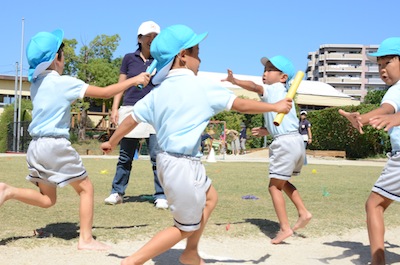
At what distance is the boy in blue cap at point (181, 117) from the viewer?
11.2 feet

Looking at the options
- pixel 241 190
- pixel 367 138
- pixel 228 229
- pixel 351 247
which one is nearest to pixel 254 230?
pixel 228 229

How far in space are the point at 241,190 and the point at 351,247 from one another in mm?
4185

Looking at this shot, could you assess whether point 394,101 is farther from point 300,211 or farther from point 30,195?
point 30,195

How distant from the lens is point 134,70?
665 cm

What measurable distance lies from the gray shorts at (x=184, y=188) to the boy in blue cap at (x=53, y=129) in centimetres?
105

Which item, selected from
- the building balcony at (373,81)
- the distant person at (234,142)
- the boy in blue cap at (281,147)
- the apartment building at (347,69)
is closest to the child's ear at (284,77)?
the boy in blue cap at (281,147)

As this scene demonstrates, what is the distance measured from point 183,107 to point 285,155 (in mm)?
1842

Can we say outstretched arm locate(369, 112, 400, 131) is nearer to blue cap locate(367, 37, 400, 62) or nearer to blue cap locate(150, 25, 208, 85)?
blue cap locate(367, 37, 400, 62)

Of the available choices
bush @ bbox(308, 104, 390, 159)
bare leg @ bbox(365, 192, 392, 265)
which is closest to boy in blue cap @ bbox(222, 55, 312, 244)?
bare leg @ bbox(365, 192, 392, 265)

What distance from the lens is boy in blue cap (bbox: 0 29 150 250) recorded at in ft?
14.2

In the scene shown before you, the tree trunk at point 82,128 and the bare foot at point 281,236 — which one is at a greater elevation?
the bare foot at point 281,236

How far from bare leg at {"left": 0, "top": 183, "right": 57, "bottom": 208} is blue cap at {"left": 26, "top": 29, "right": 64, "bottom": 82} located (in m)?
0.92

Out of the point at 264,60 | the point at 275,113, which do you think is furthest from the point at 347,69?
the point at 275,113

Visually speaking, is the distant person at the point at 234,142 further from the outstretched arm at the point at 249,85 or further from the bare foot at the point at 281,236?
the bare foot at the point at 281,236
